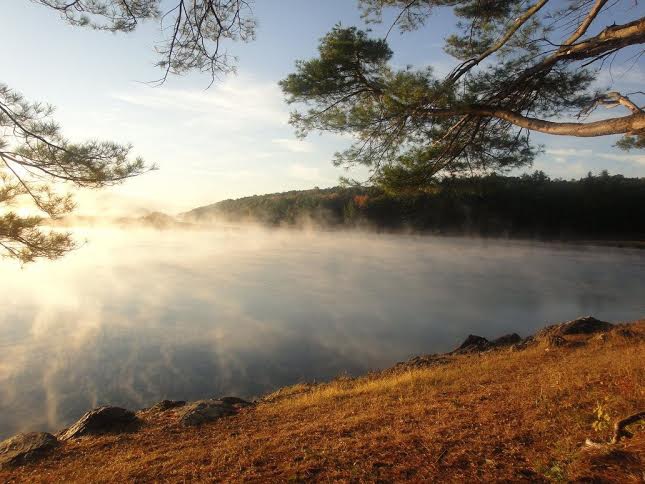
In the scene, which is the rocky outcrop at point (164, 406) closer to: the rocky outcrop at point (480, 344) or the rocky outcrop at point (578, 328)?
the rocky outcrop at point (480, 344)

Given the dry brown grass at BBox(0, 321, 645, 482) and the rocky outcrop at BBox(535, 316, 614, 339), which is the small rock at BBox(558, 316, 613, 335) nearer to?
the rocky outcrop at BBox(535, 316, 614, 339)

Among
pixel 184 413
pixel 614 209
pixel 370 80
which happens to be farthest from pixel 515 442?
pixel 614 209

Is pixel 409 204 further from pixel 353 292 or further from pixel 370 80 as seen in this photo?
pixel 353 292

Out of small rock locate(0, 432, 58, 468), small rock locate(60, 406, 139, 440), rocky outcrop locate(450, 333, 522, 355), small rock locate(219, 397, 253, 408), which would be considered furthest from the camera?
rocky outcrop locate(450, 333, 522, 355)

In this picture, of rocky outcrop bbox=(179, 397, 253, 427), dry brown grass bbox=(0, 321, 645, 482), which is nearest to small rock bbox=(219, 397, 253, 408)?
rocky outcrop bbox=(179, 397, 253, 427)

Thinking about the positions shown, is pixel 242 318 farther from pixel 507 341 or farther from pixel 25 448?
pixel 25 448

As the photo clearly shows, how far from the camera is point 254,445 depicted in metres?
4.67

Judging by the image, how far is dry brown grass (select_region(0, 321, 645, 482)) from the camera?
3406mm

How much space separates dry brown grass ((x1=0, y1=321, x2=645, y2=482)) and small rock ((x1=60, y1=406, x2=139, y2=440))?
→ 0.29m

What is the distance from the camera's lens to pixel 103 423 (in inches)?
258

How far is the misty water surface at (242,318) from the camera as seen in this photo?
33.4ft

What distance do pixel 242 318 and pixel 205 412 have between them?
1061cm

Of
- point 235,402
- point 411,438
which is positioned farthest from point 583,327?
point 235,402

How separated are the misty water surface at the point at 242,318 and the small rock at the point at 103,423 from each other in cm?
216
